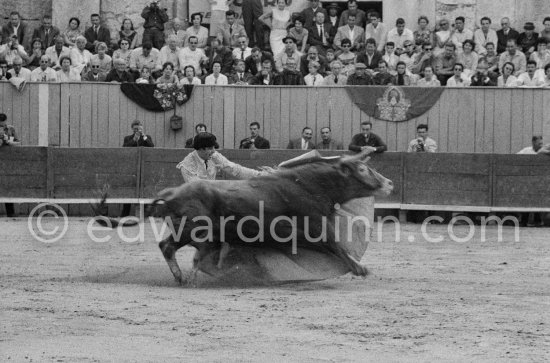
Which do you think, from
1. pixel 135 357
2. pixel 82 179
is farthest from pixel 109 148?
pixel 135 357

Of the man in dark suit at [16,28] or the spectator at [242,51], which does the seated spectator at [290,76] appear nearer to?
the spectator at [242,51]

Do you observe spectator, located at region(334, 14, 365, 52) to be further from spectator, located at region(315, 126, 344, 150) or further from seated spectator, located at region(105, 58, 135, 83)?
seated spectator, located at region(105, 58, 135, 83)

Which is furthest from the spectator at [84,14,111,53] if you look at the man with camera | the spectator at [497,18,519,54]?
the spectator at [497,18,519,54]

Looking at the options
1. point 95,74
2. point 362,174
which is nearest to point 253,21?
point 95,74

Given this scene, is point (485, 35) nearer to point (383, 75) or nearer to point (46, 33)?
point (383, 75)

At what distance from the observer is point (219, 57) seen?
1994cm

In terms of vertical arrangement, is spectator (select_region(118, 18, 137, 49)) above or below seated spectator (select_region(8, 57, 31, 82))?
above

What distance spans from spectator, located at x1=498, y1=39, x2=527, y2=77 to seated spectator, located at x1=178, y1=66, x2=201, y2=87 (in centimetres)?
446

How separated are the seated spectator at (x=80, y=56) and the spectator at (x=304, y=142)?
3.42m

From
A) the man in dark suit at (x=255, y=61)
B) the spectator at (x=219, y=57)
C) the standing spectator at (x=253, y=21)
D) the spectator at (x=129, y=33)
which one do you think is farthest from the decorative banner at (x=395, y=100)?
the spectator at (x=129, y=33)

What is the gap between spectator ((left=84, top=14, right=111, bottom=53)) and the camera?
2070 cm

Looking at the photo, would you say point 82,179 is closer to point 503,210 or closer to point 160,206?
point 503,210

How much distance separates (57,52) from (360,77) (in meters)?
4.65

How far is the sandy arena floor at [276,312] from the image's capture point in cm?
832
